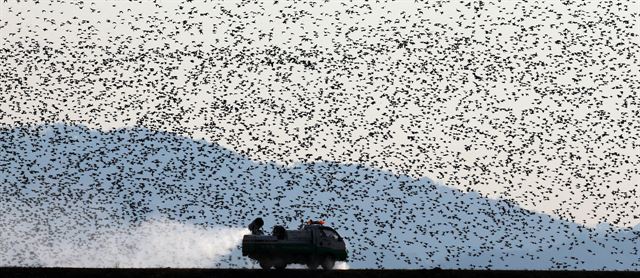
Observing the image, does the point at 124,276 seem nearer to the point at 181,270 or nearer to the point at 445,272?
the point at 181,270

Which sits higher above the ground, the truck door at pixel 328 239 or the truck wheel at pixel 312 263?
the truck door at pixel 328 239

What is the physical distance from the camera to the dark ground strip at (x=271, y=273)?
76.7 ft

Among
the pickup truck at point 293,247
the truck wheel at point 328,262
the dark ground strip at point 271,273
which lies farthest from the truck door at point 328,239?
the dark ground strip at point 271,273

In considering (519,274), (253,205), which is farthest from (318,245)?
(519,274)

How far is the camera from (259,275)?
24594mm

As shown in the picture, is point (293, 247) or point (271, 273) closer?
point (271, 273)

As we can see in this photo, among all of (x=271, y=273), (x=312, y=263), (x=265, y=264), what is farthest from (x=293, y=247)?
(x=271, y=273)

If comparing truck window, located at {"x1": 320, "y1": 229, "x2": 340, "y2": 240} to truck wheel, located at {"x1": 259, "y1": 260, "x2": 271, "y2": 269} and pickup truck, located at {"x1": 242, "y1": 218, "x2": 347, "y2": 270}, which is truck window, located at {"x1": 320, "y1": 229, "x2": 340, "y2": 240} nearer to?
pickup truck, located at {"x1": 242, "y1": 218, "x2": 347, "y2": 270}

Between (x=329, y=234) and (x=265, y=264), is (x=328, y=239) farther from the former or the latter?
(x=265, y=264)

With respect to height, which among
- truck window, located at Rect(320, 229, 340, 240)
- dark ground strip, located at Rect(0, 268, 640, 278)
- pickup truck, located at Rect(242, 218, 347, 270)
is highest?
truck window, located at Rect(320, 229, 340, 240)

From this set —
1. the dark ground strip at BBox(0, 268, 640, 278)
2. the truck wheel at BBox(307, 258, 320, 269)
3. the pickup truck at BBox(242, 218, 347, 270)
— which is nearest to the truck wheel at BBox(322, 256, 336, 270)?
the pickup truck at BBox(242, 218, 347, 270)

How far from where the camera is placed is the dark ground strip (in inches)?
921

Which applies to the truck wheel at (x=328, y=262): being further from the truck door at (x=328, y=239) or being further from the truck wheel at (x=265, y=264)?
the truck wheel at (x=265, y=264)

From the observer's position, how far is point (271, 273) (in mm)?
24641
